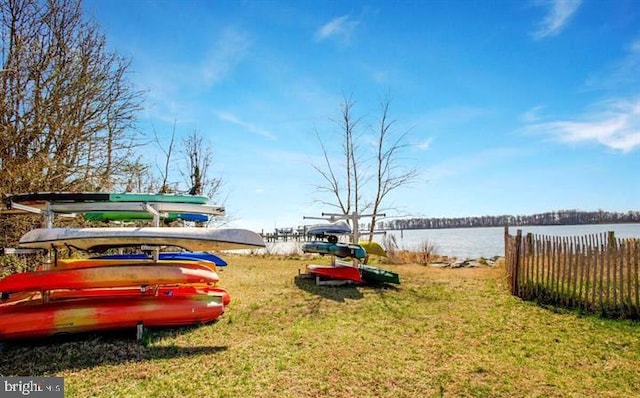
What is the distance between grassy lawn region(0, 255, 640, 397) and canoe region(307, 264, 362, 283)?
2.03 metres

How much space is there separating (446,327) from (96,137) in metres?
7.64

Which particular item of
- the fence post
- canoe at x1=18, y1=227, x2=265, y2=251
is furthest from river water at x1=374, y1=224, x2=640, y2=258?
canoe at x1=18, y1=227, x2=265, y2=251

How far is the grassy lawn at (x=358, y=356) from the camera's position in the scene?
3.30m

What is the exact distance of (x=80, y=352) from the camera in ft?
13.5

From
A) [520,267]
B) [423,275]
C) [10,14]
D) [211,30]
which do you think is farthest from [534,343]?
[10,14]

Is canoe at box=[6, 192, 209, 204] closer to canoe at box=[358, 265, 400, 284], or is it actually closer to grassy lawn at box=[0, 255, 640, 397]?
grassy lawn at box=[0, 255, 640, 397]

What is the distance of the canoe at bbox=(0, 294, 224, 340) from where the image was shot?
416 centimetres

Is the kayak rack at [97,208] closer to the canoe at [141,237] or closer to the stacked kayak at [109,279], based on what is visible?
the stacked kayak at [109,279]

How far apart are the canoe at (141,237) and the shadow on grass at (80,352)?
1.18m

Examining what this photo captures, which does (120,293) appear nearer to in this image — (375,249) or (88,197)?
(88,197)

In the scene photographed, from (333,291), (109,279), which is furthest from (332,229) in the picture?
(109,279)

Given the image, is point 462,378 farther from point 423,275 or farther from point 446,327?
point 423,275

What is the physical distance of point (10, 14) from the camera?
6957 millimetres

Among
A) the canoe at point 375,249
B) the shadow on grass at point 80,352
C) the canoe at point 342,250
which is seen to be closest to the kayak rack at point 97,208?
the shadow on grass at point 80,352
